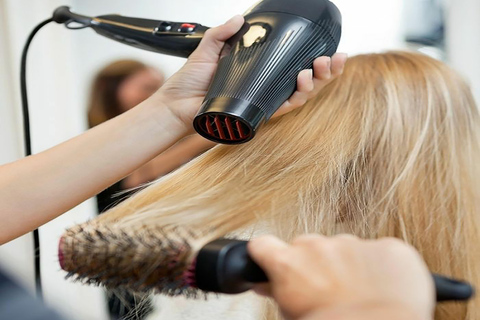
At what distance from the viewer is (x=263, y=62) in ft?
2.42

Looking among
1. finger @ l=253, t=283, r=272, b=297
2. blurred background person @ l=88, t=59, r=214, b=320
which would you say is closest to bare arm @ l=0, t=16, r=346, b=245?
finger @ l=253, t=283, r=272, b=297

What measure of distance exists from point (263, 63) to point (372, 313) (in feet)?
1.35

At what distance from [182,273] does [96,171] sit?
425mm

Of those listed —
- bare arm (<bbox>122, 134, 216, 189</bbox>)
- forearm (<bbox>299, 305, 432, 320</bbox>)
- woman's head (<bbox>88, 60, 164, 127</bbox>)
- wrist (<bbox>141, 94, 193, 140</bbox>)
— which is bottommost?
bare arm (<bbox>122, 134, 216, 189</bbox>)

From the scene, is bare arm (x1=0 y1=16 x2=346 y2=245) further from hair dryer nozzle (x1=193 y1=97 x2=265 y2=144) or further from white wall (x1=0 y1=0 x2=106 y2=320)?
white wall (x1=0 y1=0 x2=106 y2=320)

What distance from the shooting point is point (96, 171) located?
896mm

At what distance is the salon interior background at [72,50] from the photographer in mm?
1700

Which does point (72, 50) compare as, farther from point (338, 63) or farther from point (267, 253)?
point (267, 253)

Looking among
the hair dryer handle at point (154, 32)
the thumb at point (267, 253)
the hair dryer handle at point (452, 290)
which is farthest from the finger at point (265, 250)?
the hair dryer handle at point (154, 32)

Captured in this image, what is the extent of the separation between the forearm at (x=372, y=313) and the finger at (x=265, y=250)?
7cm

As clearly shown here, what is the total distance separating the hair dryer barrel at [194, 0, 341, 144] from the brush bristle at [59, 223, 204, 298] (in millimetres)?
183

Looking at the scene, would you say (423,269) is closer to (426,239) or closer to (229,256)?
(229,256)

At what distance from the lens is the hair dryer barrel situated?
28.4 inches

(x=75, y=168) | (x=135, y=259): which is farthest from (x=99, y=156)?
(x=135, y=259)
